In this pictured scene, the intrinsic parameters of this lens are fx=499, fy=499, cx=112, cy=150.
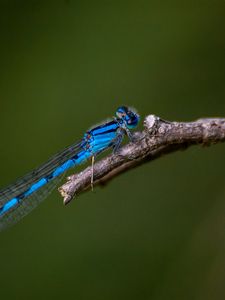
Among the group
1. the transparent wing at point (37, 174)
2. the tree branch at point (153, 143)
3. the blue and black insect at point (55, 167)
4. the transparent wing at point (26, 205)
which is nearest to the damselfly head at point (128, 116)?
the blue and black insect at point (55, 167)

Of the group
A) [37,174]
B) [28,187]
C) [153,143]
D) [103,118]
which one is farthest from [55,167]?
[153,143]

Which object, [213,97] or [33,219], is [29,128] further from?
[213,97]

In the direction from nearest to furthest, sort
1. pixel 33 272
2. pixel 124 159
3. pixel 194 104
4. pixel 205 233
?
pixel 124 159 < pixel 205 233 < pixel 33 272 < pixel 194 104

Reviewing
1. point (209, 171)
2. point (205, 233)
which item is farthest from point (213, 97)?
point (205, 233)

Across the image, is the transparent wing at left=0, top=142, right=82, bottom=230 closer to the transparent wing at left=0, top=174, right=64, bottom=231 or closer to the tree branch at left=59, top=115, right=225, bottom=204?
the transparent wing at left=0, top=174, right=64, bottom=231

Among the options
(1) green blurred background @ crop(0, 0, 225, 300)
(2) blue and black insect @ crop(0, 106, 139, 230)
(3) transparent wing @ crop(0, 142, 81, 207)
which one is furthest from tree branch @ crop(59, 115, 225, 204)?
(3) transparent wing @ crop(0, 142, 81, 207)
